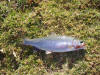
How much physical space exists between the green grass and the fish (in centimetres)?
34

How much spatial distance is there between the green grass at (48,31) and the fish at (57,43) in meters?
0.34

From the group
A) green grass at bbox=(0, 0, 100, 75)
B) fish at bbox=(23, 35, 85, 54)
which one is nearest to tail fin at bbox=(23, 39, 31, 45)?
fish at bbox=(23, 35, 85, 54)

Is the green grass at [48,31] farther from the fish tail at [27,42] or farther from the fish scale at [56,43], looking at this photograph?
the fish scale at [56,43]

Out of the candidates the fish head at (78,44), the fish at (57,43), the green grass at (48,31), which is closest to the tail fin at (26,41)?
the fish at (57,43)

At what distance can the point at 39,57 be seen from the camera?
6.65m

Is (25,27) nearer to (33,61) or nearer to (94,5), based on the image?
(33,61)

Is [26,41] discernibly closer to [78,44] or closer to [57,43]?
[57,43]

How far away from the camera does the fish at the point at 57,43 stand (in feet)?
19.9

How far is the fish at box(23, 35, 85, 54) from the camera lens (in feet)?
19.9

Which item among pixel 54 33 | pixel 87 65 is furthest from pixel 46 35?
pixel 87 65

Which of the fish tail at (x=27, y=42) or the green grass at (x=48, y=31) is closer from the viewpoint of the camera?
the fish tail at (x=27, y=42)

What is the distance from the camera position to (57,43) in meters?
6.15

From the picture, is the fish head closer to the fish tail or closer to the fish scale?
the fish scale

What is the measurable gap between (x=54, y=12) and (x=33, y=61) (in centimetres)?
147
